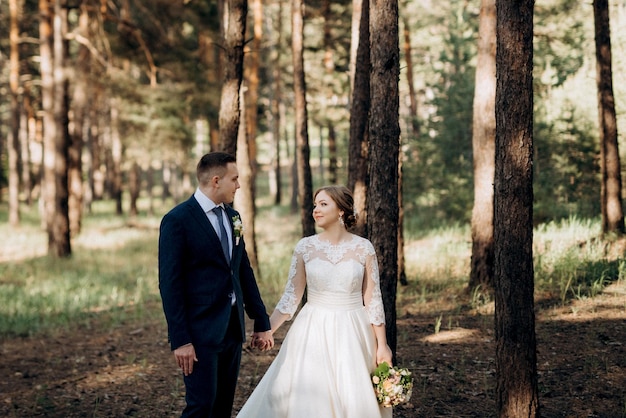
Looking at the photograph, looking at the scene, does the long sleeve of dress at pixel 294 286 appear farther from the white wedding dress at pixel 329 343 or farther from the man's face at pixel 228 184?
the man's face at pixel 228 184

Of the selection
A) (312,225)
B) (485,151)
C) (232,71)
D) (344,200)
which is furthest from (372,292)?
(312,225)

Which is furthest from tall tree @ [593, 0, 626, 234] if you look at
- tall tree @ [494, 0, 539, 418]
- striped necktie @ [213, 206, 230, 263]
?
striped necktie @ [213, 206, 230, 263]

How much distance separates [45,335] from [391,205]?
726 centimetres

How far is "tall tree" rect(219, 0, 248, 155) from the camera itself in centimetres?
1028

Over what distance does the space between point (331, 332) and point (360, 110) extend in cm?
665

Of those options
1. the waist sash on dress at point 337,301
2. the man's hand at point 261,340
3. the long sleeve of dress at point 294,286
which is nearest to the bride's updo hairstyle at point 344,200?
the long sleeve of dress at point 294,286

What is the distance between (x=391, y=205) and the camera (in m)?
6.42

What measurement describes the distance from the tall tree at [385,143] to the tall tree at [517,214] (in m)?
1.47

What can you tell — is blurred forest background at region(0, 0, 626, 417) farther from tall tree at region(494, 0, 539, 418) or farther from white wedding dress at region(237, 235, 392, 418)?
white wedding dress at region(237, 235, 392, 418)

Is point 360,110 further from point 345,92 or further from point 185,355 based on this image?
point 345,92

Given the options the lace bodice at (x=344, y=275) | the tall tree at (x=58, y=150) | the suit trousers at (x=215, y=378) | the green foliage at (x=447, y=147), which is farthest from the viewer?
the green foliage at (x=447, y=147)

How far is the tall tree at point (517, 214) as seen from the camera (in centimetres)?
505

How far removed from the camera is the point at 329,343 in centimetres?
459

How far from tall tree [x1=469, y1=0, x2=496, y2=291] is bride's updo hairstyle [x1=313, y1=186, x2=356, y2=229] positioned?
20.6 ft
